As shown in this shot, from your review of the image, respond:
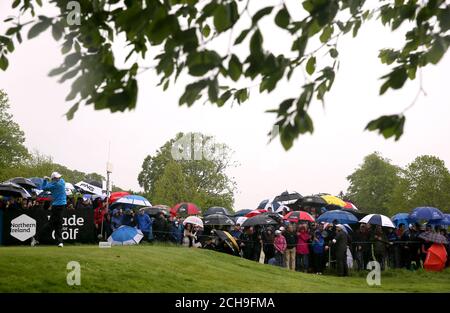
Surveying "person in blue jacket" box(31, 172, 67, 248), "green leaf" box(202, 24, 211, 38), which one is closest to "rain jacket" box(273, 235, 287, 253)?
"person in blue jacket" box(31, 172, 67, 248)

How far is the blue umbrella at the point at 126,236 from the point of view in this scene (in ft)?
59.0

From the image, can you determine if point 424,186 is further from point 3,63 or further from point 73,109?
point 73,109

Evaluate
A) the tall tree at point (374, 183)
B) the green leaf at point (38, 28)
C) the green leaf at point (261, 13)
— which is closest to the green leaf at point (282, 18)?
the green leaf at point (261, 13)

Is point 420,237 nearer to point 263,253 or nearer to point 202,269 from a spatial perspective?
point 263,253

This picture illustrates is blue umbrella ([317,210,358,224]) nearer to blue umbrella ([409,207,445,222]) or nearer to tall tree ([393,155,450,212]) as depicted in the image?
blue umbrella ([409,207,445,222])

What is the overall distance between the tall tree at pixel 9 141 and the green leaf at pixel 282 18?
52.1 meters

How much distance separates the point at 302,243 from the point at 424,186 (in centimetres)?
3970

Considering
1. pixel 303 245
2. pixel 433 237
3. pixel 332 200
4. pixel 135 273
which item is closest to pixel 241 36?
pixel 135 273

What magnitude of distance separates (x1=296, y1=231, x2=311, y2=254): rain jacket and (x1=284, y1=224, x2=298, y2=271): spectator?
341 millimetres

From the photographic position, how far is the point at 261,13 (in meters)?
3.65
